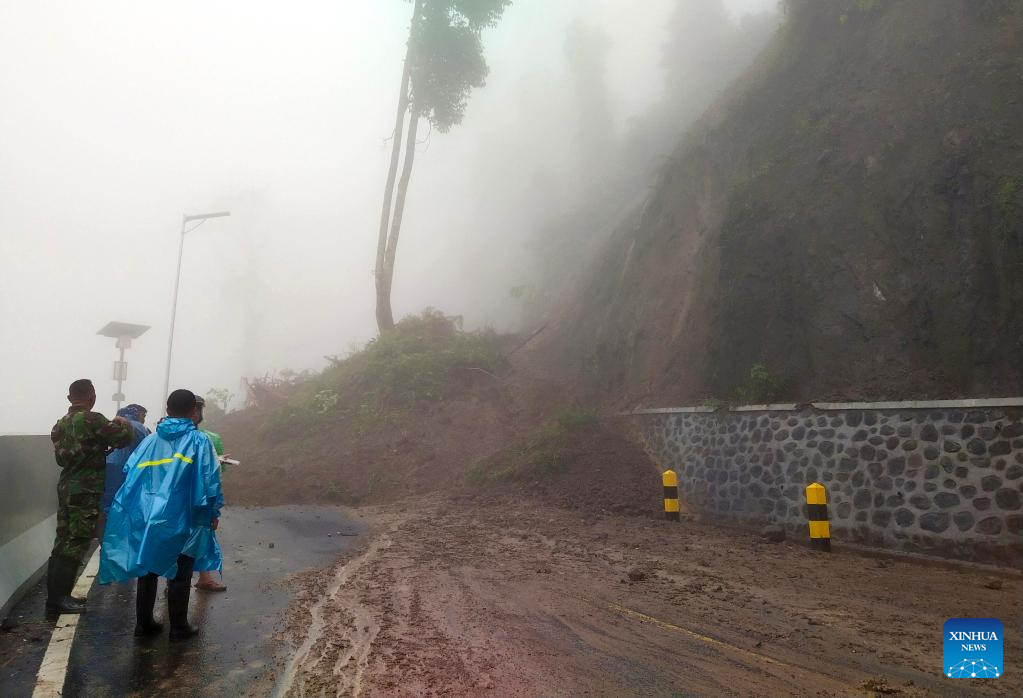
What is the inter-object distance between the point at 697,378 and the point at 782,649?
8503 millimetres

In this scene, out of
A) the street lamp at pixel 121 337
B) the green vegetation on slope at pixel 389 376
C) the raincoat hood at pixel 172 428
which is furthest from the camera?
the street lamp at pixel 121 337

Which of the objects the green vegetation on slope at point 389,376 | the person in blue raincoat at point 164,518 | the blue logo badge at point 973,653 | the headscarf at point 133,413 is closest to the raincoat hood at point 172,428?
the person in blue raincoat at point 164,518

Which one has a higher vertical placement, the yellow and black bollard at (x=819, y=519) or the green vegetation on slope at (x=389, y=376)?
the green vegetation on slope at (x=389, y=376)

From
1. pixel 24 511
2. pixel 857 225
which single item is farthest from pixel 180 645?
pixel 857 225

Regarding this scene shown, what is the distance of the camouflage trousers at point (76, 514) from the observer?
17.1 ft

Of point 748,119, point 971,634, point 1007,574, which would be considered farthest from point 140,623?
point 748,119

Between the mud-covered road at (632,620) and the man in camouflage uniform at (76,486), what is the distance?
71.9 inches

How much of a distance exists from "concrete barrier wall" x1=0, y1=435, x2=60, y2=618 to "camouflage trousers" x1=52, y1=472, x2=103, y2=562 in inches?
22.8

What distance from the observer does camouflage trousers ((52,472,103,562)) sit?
17.1 ft

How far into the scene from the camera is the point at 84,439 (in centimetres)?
534

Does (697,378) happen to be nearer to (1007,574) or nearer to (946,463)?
(946,463)

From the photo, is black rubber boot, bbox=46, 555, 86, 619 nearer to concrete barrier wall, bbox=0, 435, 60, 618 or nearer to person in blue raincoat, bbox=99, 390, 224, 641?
concrete barrier wall, bbox=0, 435, 60, 618

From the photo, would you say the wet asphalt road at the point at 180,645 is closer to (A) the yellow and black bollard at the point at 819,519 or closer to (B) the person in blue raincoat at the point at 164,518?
(B) the person in blue raincoat at the point at 164,518

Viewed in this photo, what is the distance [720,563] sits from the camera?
7.59 m
